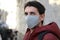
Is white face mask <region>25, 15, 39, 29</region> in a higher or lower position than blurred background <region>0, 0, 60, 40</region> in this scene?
higher

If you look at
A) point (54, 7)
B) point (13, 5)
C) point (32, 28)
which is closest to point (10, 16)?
point (13, 5)

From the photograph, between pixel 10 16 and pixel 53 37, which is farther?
pixel 10 16

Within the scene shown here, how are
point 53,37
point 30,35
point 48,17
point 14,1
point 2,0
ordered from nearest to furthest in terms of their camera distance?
point 53,37 → point 30,35 → point 48,17 → point 14,1 → point 2,0

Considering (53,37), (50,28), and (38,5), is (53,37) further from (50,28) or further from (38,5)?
(38,5)

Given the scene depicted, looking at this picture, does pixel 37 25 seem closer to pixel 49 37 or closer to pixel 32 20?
pixel 32 20

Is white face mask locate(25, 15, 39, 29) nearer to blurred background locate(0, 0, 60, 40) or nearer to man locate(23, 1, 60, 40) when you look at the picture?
man locate(23, 1, 60, 40)

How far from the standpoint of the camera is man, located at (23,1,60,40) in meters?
2.70

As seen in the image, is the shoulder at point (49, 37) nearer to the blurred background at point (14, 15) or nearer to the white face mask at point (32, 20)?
the white face mask at point (32, 20)

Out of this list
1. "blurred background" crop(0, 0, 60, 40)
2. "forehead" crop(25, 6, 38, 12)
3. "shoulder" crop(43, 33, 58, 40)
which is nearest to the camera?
"shoulder" crop(43, 33, 58, 40)

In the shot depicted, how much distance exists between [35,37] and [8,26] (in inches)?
319

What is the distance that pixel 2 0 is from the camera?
1158cm

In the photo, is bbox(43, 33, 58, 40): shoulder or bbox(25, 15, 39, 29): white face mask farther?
bbox(25, 15, 39, 29): white face mask

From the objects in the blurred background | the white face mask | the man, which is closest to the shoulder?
the man

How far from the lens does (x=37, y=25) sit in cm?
297
